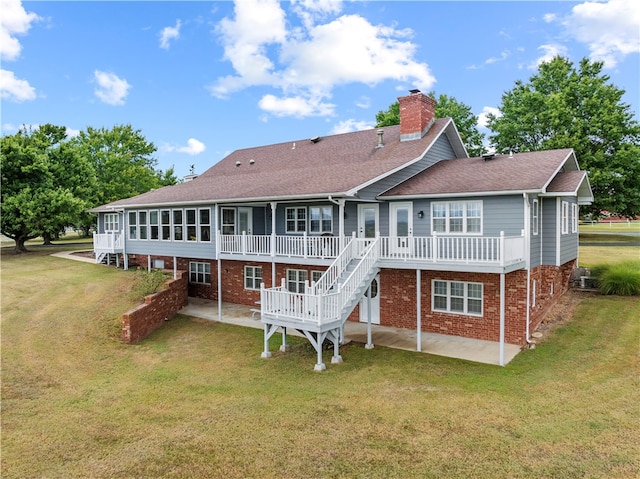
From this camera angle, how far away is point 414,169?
16.0 m

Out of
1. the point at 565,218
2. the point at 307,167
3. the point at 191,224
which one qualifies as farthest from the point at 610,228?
the point at 191,224

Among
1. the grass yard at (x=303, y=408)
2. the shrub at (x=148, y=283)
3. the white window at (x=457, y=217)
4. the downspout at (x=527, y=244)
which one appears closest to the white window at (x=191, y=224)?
the shrub at (x=148, y=283)

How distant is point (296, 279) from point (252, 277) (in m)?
2.35

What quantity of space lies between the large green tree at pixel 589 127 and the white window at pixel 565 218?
15018 millimetres

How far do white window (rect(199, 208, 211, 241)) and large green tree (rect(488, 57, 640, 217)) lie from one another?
2347 cm

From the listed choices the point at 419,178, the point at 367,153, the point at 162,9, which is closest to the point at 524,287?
the point at 419,178

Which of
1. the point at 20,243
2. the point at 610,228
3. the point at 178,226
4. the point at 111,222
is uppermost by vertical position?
the point at 111,222

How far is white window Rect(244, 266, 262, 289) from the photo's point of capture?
18391mm

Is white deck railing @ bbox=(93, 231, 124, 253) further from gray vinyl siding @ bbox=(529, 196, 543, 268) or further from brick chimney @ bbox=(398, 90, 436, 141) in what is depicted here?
gray vinyl siding @ bbox=(529, 196, 543, 268)

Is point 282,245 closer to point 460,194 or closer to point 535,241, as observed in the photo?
point 460,194

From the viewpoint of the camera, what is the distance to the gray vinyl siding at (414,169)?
1437 centimetres

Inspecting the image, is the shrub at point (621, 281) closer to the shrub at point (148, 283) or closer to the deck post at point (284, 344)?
the deck post at point (284, 344)

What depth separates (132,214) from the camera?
73.0ft

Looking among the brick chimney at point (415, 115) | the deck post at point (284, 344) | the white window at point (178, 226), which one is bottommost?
the deck post at point (284, 344)
